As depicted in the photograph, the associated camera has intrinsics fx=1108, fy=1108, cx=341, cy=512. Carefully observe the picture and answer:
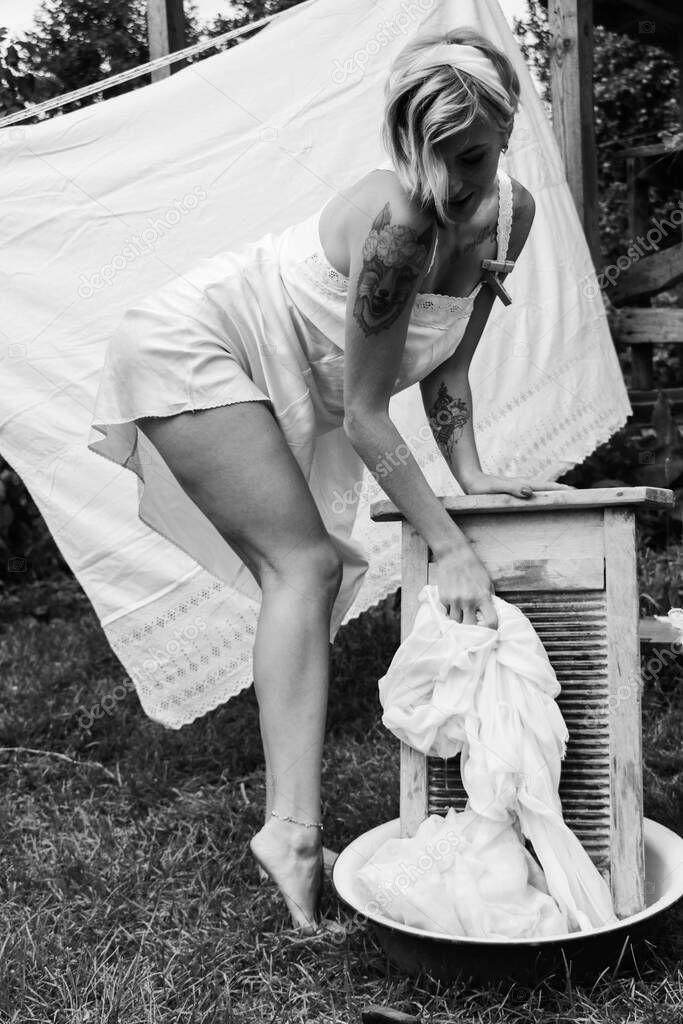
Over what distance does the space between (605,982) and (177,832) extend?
1277 millimetres

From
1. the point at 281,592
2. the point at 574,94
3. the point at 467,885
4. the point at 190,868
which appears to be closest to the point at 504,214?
the point at 281,592

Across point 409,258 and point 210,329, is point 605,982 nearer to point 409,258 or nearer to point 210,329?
point 409,258

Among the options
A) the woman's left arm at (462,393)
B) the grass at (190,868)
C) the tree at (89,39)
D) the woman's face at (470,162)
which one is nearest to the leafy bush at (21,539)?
the grass at (190,868)

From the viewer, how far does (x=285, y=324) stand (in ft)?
7.76

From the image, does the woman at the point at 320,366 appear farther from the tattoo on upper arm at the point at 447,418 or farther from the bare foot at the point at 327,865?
the bare foot at the point at 327,865

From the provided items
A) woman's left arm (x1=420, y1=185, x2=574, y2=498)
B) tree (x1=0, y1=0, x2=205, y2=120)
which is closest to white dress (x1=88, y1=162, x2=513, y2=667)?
woman's left arm (x1=420, y1=185, x2=574, y2=498)

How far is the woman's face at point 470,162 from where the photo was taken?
1981mm

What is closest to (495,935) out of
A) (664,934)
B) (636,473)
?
(664,934)

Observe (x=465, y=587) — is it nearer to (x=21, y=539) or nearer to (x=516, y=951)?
(x=516, y=951)

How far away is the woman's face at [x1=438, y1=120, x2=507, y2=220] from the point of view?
1981 mm

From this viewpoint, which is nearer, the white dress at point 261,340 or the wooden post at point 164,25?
the white dress at point 261,340

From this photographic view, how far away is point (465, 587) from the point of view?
214 cm

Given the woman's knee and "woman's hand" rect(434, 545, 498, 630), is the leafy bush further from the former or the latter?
"woman's hand" rect(434, 545, 498, 630)

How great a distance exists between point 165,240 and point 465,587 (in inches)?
75.5
